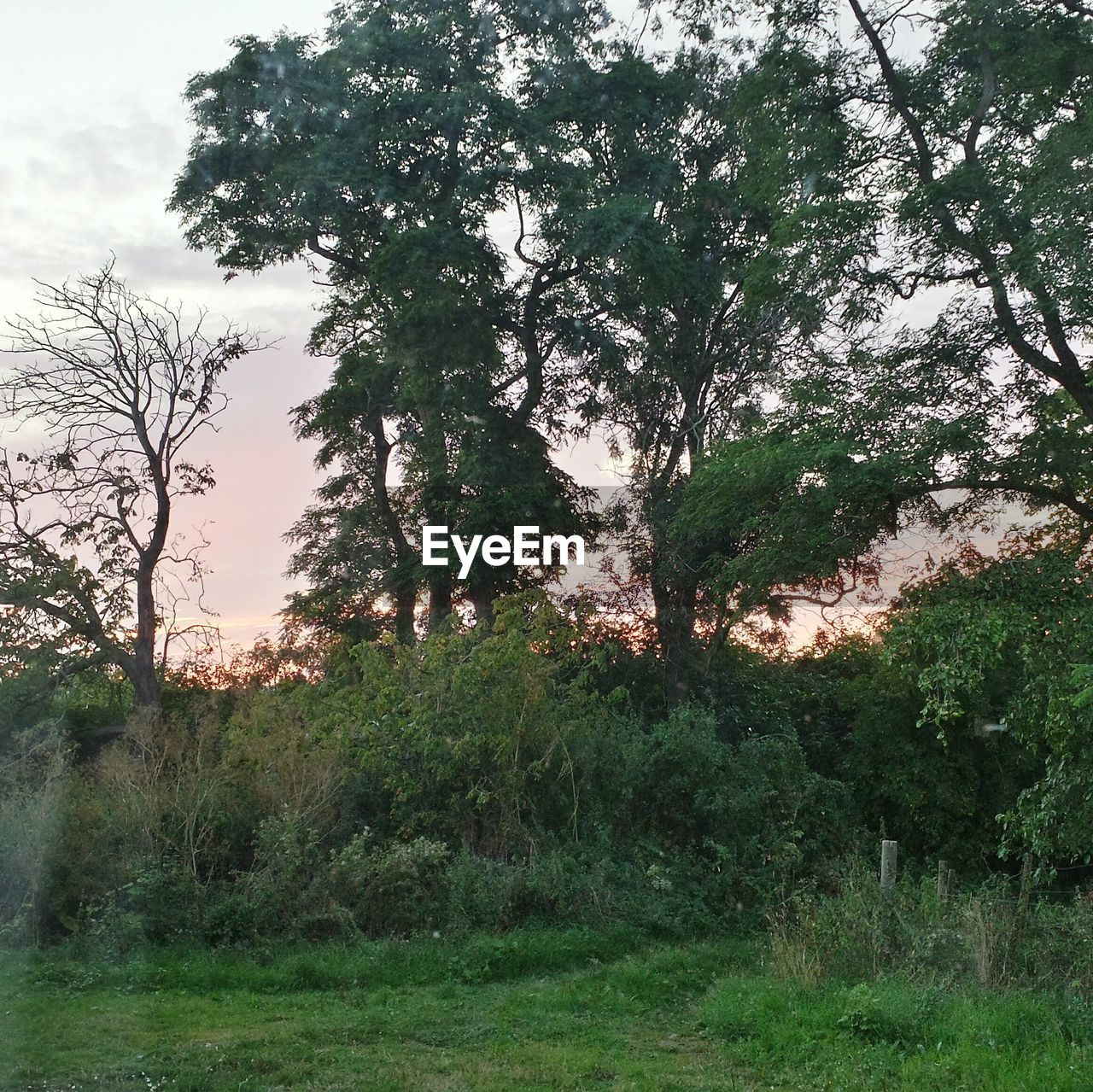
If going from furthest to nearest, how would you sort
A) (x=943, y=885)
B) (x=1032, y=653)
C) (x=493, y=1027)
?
(x=1032, y=653) → (x=943, y=885) → (x=493, y=1027)

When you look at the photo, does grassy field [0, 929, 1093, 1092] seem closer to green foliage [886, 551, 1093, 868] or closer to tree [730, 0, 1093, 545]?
green foliage [886, 551, 1093, 868]

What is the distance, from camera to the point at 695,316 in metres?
21.5

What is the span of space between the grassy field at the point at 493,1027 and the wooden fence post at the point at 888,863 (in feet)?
4.53

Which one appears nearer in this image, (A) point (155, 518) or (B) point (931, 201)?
(B) point (931, 201)

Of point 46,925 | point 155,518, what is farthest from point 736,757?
point 155,518

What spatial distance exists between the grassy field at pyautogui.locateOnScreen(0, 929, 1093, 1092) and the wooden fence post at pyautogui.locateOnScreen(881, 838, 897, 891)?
1.38 metres

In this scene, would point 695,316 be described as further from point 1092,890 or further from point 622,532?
point 1092,890

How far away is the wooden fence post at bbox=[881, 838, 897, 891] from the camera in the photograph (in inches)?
396

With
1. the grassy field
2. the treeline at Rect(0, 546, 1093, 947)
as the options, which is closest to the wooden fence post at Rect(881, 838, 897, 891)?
the treeline at Rect(0, 546, 1093, 947)

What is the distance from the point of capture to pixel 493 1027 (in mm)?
8320

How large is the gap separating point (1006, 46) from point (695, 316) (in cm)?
760

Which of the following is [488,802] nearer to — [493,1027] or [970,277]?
[493,1027]

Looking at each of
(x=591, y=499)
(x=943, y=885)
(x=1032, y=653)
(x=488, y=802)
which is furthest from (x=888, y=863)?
(x=591, y=499)

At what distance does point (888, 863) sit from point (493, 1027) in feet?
13.2
